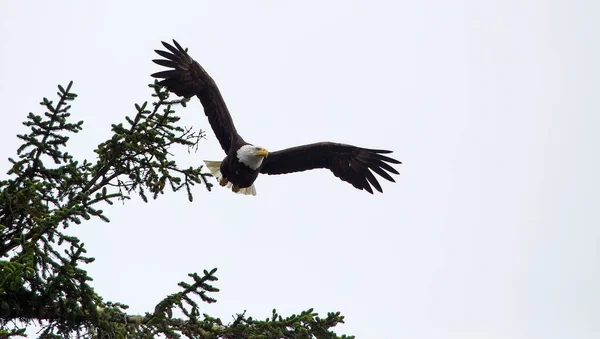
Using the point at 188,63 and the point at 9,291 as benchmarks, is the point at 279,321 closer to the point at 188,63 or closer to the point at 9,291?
the point at 9,291

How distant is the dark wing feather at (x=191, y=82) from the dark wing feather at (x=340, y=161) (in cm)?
81

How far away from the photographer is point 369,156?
10.3 m

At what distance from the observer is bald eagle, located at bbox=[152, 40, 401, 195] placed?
9672 mm

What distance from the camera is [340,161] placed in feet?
34.4

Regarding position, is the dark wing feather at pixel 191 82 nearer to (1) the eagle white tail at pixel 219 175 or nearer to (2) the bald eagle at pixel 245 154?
(2) the bald eagle at pixel 245 154

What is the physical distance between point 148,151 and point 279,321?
1.68 metres

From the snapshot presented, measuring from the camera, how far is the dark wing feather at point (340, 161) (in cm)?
1027

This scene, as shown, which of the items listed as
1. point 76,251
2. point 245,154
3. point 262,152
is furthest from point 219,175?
point 76,251

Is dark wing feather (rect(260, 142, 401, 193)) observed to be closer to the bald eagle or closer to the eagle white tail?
Result: the bald eagle

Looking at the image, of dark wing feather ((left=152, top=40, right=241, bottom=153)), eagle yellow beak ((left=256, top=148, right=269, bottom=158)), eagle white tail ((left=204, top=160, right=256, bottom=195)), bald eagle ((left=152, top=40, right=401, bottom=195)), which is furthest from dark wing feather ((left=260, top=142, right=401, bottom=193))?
dark wing feather ((left=152, top=40, right=241, bottom=153))

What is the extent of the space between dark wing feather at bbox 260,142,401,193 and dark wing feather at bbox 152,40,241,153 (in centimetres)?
81

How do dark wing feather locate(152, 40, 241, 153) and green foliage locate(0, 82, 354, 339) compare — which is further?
dark wing feather locate(152, 40, 241, 153)

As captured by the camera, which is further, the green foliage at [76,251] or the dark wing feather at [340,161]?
the dark wing feather at [340,161]

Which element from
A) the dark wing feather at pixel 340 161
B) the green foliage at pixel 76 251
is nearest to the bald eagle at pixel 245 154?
the dark wing feather at pixel 340 161
